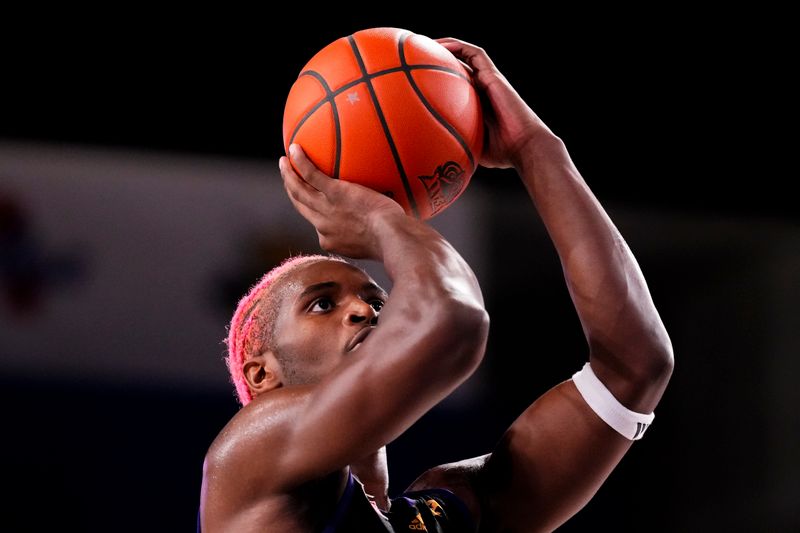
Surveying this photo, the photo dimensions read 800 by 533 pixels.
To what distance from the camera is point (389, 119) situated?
1.78 metres

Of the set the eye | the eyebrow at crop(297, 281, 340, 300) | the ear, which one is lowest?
the ear

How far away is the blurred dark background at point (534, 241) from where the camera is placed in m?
3.67

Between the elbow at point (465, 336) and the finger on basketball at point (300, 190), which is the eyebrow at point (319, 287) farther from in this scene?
the elbow at point (465, 336)

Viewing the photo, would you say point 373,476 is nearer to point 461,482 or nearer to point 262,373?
point 461,482

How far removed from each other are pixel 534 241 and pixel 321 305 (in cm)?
280

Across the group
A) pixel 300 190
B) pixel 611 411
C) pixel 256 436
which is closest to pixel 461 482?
pixel 611 411

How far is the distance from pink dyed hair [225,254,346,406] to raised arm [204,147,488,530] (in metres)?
0.38

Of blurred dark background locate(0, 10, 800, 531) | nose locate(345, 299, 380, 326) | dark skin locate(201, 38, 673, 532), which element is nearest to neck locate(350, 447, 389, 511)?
dark skin locate(201, 38, 673, 532)

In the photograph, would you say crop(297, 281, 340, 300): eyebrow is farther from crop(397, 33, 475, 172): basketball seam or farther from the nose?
crop(397, 33, 475, 172): basketball seam

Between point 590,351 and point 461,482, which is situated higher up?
point 590,351

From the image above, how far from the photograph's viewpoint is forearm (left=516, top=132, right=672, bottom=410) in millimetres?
1969

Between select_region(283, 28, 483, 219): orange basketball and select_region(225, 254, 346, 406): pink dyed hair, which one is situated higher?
select_region(283, 28, 483, 219): orange basketball

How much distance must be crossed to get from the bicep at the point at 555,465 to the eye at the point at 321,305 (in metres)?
0.52

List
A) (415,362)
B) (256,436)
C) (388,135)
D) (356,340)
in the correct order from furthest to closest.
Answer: (356,340) < (388,135) < (256,436) < (415,362)
